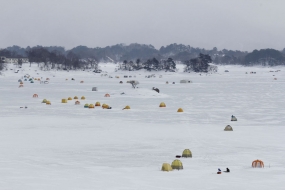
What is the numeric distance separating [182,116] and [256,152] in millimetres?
14011

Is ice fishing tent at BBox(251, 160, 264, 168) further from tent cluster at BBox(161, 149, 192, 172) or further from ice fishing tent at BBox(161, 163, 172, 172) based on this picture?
ice fishing tent at BBox(161, 163, 172, 172)

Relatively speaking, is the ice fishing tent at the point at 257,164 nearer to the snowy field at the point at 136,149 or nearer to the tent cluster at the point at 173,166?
the snowy field at the point at 136,149

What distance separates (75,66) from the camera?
175 metres

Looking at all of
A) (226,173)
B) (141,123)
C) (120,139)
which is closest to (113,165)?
(226,173)

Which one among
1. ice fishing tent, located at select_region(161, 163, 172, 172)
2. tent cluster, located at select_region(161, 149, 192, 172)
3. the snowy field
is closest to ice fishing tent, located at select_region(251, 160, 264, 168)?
the snowy field

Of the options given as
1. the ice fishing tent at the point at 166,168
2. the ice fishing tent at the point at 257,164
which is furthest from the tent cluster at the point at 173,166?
the ice fishing tent at the point at 257,164

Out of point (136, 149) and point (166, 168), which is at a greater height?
point (166, 168)

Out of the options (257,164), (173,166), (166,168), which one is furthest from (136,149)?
(257,164)

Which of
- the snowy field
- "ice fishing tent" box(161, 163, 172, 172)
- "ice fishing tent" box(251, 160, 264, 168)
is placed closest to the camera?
the snowy field

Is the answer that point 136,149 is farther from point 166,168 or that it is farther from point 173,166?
point 166,168

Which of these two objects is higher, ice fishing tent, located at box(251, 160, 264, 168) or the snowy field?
ice fishing tent, located at box(251, 160, 264, 168)

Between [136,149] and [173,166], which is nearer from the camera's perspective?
[173,166]

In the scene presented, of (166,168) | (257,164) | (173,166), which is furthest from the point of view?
(257,164)

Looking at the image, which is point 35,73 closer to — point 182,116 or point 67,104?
point 67,104
